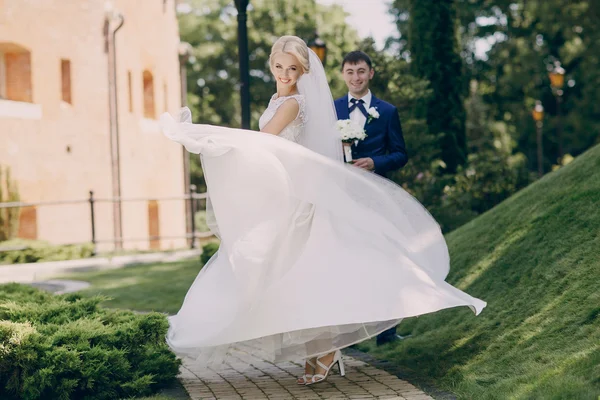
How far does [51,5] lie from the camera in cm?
2053

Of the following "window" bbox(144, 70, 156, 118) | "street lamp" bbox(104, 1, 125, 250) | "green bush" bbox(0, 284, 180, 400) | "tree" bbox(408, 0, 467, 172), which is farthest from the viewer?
"window" bbox(144, 70, 156, 118)

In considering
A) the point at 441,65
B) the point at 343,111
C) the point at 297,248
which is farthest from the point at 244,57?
the point at 441,65

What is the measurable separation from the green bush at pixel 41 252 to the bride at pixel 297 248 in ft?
37.3

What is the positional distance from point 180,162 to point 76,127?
24.4 feet

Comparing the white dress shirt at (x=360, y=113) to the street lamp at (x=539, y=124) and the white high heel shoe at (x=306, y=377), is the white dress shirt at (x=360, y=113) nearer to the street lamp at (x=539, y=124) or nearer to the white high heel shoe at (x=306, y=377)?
the white high heel shoe at (x=306, y=377)

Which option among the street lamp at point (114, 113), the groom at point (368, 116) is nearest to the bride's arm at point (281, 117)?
the groom at point (368, 116)

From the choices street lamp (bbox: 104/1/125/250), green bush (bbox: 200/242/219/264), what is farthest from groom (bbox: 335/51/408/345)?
street lamp (bbox: 104/1/125/250)

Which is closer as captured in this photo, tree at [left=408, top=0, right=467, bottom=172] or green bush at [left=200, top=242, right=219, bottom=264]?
green bush at [left=200, top=242, right=219, bottom=264]

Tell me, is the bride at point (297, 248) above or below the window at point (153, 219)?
above

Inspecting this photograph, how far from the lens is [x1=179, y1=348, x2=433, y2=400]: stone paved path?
5426 millimetres

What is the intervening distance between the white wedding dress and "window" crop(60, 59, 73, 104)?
16.7 m

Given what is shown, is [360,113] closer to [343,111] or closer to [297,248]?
[343,111]

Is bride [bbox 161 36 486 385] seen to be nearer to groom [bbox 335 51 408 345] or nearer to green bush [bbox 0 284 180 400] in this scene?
green bush [bbox 0 284 180 400]

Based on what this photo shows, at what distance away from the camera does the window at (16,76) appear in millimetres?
20016
